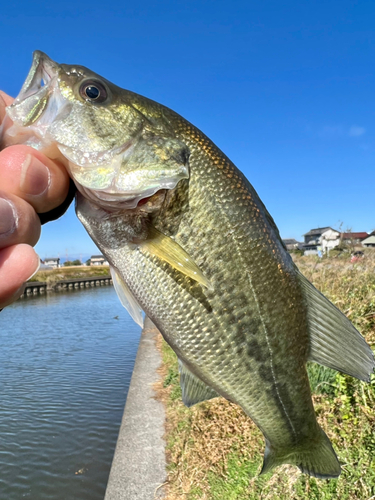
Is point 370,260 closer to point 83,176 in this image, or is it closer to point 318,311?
point 318,311

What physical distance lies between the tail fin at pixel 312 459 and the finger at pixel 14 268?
1931 millimetres

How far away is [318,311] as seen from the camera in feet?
7.77

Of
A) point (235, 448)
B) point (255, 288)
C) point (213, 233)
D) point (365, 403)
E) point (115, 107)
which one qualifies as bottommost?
point (235, 448)

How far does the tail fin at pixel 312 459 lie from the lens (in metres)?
2.36

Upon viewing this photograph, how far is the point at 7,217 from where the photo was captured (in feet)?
4.94

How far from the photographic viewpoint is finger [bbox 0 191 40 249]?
1.51 metres

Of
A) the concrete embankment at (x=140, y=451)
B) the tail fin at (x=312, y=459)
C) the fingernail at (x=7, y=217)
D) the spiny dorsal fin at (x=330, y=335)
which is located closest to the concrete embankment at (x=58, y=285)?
the concrete embankment at (x=140, y=451)

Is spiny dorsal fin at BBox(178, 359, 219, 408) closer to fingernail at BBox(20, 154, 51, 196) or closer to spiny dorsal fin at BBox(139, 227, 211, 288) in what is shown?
spiny dorsal fin at BBox(139, 227, 211, 288)

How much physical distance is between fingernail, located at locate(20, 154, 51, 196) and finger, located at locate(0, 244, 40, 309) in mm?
264

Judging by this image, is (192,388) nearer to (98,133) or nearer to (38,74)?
(98,133)

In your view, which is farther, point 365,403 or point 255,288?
point 365,403

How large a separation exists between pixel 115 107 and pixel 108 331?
24.0m

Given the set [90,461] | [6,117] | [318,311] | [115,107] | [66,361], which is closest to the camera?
[6,117]

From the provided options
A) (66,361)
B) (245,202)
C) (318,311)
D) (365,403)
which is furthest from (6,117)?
(66,361)
